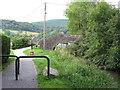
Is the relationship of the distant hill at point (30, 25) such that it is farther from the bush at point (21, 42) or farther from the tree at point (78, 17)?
the tree at point (78, 17)

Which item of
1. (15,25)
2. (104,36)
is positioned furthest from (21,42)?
(104,36)

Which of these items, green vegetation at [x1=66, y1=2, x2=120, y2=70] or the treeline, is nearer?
the treeline

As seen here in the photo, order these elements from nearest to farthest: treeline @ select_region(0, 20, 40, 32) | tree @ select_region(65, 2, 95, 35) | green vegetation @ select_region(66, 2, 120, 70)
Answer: treeline @ select_region(0, 20, 40, 32), green vegetation @ select_region(66, 2, 120, 70), tree @ select_region(65, 2, 95, 35)

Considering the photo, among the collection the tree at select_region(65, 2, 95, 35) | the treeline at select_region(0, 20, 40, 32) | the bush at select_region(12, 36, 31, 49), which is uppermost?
the tree at select_region(65, 2, 95, 35)

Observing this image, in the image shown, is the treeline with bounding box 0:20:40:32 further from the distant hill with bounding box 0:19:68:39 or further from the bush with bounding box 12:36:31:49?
the bush with bounding box 12:36:31:49

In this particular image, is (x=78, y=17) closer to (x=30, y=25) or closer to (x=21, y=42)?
(x=30, y=25)

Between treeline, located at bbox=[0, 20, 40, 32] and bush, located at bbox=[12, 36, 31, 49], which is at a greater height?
treeline, located at bbox=[0, 20, 40, 32]

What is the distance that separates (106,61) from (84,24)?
2084 millimetres

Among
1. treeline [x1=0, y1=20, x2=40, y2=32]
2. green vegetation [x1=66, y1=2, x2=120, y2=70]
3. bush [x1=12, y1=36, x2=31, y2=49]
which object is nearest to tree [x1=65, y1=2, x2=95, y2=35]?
green vegetation [x1=66, y1=2, x2=120, y2=70]

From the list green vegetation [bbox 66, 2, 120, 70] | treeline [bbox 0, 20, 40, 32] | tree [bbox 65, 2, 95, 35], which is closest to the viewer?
treeline [bbox 0, 20, 40, 32]

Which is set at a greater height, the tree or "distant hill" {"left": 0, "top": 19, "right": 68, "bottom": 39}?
the tree

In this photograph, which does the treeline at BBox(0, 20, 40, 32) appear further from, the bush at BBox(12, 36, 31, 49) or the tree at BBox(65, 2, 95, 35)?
the tree at BBox(65, 2, 95, 35)

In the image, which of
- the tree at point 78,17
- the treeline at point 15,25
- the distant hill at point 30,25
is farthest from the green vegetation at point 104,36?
the treeline at point 15,25

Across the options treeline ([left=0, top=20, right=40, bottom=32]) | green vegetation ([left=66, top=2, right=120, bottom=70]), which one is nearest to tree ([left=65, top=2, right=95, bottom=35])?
green vegetation ([left=66, top=2, right=120, bottom=70])
